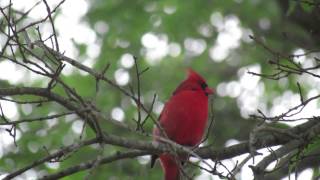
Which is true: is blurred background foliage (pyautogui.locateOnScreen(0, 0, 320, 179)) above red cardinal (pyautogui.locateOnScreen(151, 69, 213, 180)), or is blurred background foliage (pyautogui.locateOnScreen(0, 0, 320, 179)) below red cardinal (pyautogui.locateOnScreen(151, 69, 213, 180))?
above

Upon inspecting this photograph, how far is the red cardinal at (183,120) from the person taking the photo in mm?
4879

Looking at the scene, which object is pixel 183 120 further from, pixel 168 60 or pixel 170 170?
pixel 168 60

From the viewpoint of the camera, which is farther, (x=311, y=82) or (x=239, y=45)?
(x=239, y=45)

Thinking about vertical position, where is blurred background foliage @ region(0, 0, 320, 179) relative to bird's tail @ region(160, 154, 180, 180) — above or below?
above

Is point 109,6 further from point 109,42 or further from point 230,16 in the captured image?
point 230,16

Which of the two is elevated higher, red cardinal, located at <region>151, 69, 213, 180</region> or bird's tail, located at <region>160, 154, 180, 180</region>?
red cardinal, located at <region>151, 69, 213, 180</region>

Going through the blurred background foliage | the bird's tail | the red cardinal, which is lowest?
the bird's tail

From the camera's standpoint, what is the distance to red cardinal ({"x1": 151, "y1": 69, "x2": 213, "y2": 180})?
4879 mm

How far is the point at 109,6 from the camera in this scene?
6945 millimetres

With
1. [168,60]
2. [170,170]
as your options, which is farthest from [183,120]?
[168,60]

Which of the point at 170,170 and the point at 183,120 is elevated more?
the point at 183,120

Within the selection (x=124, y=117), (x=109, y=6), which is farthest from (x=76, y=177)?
(x=109, y=6)

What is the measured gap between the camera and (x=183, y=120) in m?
4.95

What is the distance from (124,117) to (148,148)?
3.54 meters
